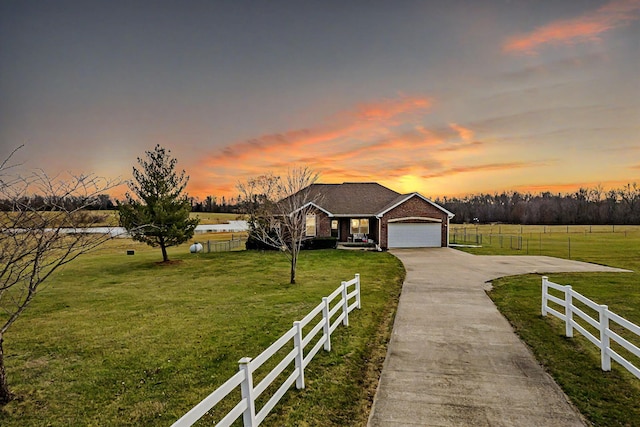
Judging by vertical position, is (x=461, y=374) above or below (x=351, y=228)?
below

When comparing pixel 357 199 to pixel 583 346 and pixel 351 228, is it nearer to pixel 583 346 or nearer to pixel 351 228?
pixel 351 228

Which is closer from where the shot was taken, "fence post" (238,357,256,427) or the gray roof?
"fence post" (238,357,256,427)

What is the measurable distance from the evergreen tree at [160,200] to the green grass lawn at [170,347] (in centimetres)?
579

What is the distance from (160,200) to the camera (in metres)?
23.2

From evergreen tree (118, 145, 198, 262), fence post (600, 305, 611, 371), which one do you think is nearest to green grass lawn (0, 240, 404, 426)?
fence post (600, 305, 611, 371)

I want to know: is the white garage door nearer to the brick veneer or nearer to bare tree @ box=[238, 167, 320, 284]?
the brick veneer

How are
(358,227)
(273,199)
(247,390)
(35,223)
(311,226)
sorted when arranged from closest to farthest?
(247,390)
(35,223)
(273,199)
(311,226)
(358,227)

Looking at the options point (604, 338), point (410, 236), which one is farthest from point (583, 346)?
point (410, 236)

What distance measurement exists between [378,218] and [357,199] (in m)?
5.33

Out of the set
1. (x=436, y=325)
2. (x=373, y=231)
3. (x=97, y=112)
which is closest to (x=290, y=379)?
(x=436, y=325)

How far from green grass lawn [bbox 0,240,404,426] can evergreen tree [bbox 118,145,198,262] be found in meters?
5.79

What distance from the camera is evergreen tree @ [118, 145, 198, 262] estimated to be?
74.1 feet

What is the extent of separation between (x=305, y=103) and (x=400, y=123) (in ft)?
22.3

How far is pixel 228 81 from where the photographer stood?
1997 centimetres
